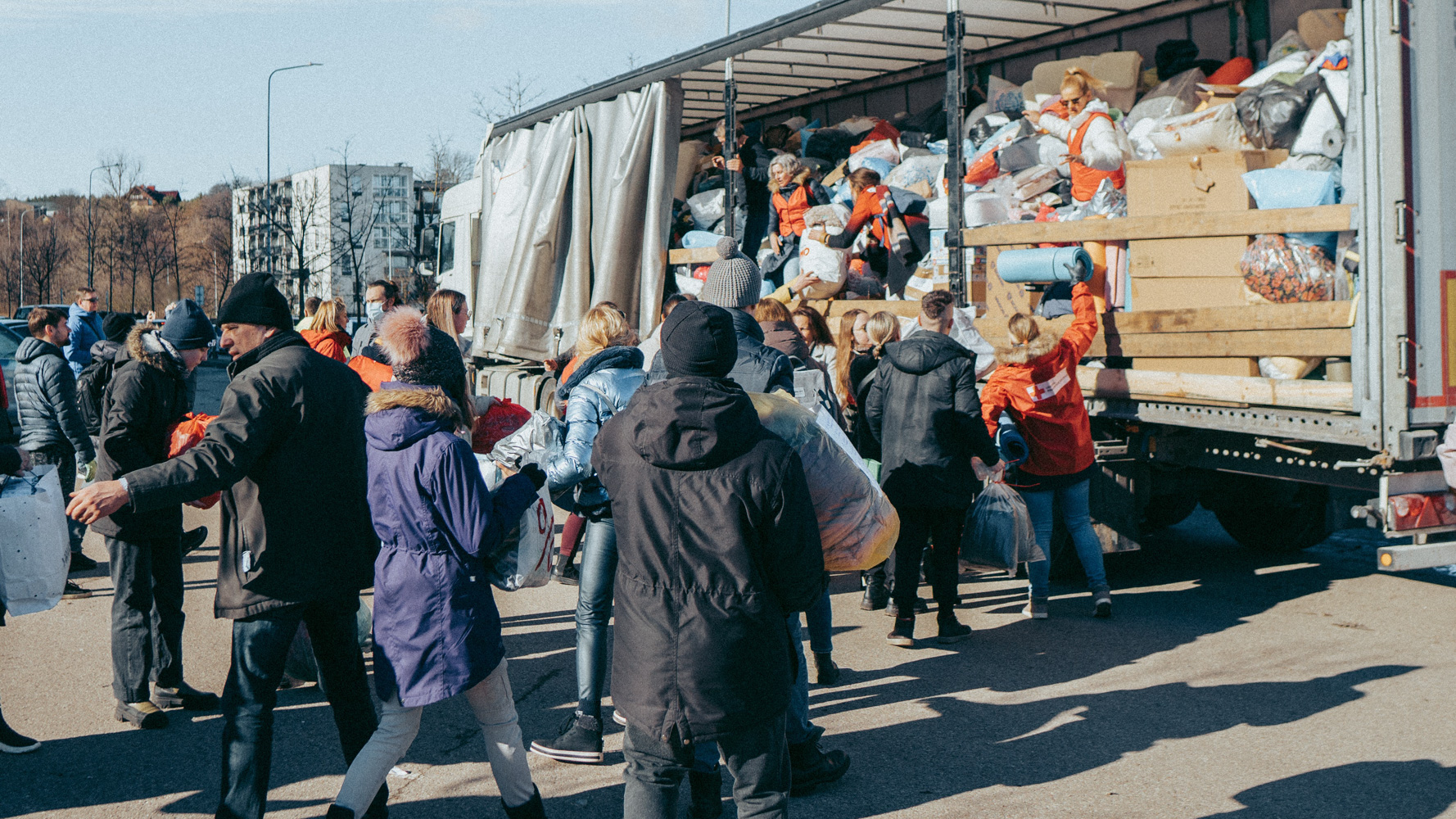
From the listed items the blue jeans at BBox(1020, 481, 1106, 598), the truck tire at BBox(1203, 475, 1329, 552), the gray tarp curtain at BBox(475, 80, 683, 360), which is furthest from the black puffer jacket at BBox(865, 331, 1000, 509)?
the gray tarp curtain at BBox(475, 80, 683, 360)

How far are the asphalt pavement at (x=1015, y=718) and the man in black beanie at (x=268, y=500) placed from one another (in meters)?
0.78

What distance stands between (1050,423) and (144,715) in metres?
4.44

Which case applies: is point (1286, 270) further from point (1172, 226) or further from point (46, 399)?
point (46, 399)

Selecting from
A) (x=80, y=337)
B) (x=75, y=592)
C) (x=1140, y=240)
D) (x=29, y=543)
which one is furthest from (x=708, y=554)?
(x=80, y=337)

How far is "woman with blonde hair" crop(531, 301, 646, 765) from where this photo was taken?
4215 millimetres

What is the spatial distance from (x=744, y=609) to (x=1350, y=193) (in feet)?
13.4

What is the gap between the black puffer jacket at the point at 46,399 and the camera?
7.60m

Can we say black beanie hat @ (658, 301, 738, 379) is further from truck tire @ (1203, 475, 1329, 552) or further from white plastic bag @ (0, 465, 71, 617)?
truck tire @ (1203, 475, 1329, 552)

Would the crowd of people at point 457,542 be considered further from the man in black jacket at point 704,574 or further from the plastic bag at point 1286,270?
the plastic bag at point 1286,270

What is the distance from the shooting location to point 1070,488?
21.6 ft

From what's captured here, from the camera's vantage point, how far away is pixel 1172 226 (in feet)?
20.0

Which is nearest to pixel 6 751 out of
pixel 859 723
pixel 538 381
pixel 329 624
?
pixel 329 624

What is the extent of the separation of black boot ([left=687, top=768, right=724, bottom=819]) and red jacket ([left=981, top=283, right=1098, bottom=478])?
3.08m

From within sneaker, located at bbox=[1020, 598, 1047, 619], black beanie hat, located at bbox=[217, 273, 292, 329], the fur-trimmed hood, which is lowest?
sneaker, located at bbox=[1020, 598, 1047, 619]
